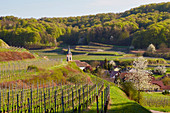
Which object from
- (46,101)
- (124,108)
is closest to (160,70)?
(124,108)

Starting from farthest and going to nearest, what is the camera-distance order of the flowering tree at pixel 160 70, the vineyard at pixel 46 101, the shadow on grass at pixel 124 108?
the flowering tree at pixel 160 70, the shadow on grass at pixel 124 108, the vineyard at pixel 46 101

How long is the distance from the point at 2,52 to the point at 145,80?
903 inches

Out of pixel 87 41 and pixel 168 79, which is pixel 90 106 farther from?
pixel 87 41

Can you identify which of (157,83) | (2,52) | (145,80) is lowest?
(157,83)

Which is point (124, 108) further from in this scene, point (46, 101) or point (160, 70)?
point (160, 70)

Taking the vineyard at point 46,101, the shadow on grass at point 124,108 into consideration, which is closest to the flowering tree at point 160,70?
the vineyard at point 46,101

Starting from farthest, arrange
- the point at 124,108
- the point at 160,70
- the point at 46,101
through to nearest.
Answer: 1. the point at 160,70
2. the point at 46,101
3. the point at 124,108

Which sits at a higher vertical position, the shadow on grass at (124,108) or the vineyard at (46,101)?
the vineyard at (46,101)

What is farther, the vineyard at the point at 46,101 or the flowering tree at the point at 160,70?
the flowering tree at the point at 160,70

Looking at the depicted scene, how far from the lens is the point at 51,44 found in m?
172

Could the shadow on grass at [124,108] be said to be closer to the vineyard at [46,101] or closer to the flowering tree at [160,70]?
the vineyard at [46,101]

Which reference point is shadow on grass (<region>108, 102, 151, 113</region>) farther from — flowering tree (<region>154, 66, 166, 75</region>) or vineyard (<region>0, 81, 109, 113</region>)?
flowering tree (<region>154, 66, 166, 75</region>)

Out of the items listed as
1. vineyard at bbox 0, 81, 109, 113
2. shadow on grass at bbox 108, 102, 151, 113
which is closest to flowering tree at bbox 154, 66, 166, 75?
vineyard at bbox 0, 81, 109, 113

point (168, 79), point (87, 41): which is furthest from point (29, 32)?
point (168, 79)
